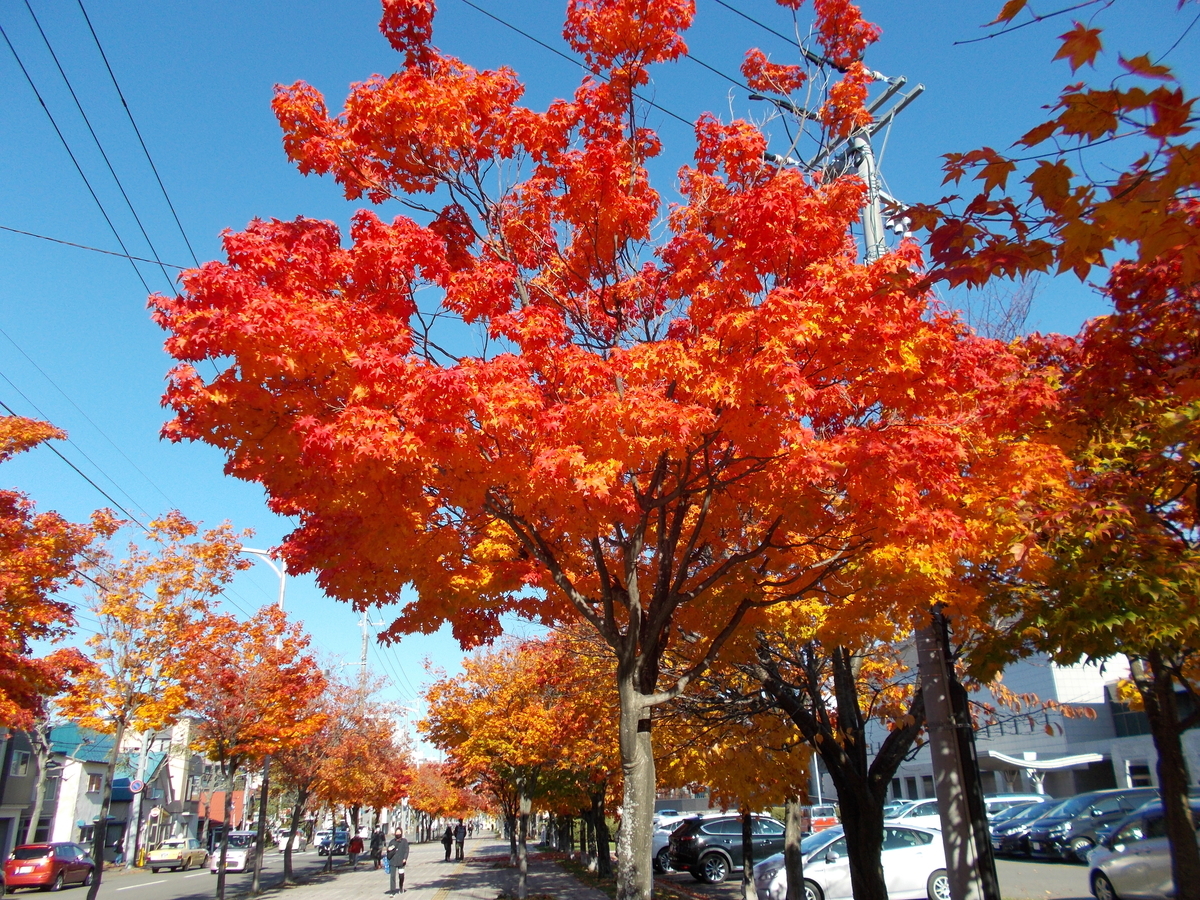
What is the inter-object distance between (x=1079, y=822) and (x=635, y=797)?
64.2ft

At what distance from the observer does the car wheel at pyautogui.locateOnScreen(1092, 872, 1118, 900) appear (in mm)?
12219

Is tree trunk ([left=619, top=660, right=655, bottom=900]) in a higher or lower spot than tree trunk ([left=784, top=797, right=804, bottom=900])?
higher

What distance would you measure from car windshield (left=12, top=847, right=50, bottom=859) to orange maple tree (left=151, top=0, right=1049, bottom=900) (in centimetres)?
2976

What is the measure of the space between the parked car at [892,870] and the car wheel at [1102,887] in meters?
2.56

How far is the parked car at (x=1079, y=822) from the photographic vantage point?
1989 cm

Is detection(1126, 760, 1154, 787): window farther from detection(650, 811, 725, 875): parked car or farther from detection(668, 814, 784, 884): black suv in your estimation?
detection(650, 811, 725, 875): parked car

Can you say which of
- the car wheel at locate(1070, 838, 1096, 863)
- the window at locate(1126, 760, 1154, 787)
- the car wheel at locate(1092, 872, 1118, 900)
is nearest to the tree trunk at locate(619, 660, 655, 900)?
the car wheel at locate(1092, 872, 1118, 900)

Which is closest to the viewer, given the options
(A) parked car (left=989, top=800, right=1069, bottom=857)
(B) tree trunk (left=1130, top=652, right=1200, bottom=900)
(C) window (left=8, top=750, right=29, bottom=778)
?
(B) tree trunk (left=1130, top=652, right=1200, bottom=900)

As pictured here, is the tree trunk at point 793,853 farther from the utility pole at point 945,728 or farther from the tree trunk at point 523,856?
the tree trunk at point 523,856

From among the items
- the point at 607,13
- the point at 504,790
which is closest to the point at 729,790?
the point at 607,13

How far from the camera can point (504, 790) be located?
103ft

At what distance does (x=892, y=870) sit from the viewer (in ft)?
49.1

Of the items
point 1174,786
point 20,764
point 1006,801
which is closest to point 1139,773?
point 1006,801

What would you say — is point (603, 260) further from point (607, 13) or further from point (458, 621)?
point (458, 621)
